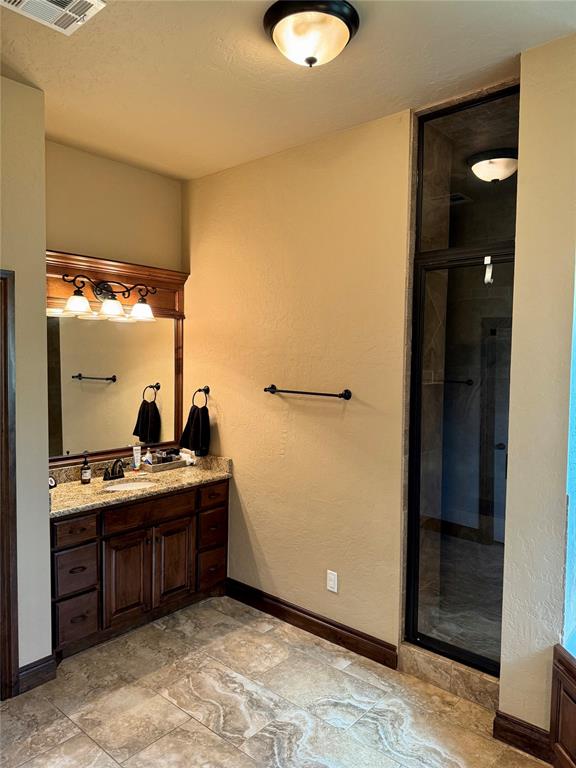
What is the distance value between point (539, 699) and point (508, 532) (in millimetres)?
662

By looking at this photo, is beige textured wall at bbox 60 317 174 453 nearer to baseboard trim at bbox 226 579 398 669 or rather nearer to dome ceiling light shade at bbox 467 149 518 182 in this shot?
baseboard trim at bbox 226 579 398 669

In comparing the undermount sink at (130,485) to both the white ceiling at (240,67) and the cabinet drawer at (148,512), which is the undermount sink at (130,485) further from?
the white ceiling at (240,67)

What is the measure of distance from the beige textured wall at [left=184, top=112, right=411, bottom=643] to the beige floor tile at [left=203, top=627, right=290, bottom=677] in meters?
0.31

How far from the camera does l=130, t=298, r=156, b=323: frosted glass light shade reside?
11.3 feet

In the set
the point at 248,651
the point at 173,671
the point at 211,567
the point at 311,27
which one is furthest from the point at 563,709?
the point at 311,27

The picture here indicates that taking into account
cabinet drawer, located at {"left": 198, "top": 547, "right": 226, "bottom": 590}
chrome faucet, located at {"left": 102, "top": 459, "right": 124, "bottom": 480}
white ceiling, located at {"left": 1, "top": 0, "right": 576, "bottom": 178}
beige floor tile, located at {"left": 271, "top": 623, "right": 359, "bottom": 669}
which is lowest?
beige floor tile, located at {"left": 271, "top": 623, "right": 359, "bottom": 669}

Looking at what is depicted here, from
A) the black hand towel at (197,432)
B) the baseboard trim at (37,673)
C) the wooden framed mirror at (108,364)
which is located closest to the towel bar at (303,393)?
the black hand towel at (197,432)

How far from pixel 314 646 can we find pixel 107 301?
243 cm

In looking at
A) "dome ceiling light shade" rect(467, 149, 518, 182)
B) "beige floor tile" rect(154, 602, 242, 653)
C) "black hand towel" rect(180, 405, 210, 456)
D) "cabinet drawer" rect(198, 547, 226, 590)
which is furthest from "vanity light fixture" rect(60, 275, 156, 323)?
Result: "dome ceiling light shade" rect(467, 149, 518, 182)

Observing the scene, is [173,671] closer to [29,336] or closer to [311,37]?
[29,336]

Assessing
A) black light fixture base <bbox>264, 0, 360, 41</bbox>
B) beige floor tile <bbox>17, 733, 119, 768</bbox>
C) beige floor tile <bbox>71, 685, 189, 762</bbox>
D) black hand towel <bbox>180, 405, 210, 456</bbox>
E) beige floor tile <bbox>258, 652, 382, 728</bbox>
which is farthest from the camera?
black hand towel <bbox>180, 405, 210, 456</bbox>

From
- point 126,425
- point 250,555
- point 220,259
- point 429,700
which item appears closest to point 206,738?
point 429,700

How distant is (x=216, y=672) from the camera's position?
8.75 feet

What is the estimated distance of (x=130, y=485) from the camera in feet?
10.4
